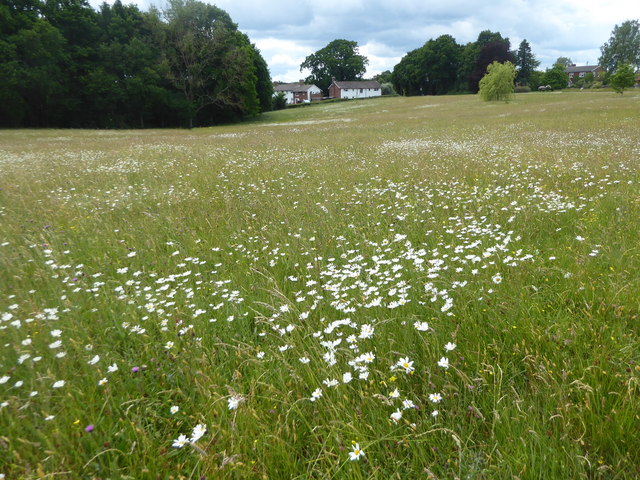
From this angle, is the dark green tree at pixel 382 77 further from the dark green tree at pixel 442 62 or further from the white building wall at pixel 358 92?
the dark green tree at pixel 442 62

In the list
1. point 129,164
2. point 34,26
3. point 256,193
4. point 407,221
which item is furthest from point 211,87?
point 407,221

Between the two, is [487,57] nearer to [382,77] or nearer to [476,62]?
[476,62]

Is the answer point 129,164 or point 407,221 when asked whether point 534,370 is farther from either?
point 129,164

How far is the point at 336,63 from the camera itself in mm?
131000

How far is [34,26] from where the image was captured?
40031mm

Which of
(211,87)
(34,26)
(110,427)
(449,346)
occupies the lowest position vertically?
(110,427)

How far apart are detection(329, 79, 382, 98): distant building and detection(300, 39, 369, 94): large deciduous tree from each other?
7817 mm

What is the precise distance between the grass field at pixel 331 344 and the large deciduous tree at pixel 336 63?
456ft

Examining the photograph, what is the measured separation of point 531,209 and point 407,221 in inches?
77.1

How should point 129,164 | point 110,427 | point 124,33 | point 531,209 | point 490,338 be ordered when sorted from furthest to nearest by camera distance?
point 124,33 → point 129,164 → point 531,209 → point 490,338 → point 110,427

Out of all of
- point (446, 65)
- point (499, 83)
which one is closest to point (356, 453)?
point (499, 83)

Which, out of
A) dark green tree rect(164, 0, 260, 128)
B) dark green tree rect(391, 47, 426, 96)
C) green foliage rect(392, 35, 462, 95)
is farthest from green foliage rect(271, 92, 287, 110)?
green foliage rect(392, 35, 462, 95)

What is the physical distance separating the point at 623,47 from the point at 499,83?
264ft

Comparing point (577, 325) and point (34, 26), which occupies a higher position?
point (34, 26)
